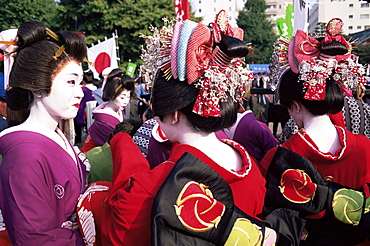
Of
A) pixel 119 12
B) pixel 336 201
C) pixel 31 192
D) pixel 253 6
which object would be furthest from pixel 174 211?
pixel 253 6

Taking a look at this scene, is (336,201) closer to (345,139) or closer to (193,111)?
(345,139)

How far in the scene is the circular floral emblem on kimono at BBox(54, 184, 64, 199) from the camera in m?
1.64

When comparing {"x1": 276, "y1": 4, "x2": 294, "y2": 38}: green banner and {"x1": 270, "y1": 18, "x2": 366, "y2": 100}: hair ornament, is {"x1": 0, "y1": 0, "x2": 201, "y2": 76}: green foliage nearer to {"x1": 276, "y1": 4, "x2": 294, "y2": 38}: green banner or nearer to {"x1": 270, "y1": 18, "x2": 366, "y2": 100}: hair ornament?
{"x1": 276, "y1": 4, "x2": 294, "y2": 38}: green banner

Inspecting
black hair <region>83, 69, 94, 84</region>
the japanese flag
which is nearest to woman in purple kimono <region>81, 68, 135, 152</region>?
black hair <region>83, 69, 94, 84</region>

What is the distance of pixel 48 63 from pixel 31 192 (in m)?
0.62

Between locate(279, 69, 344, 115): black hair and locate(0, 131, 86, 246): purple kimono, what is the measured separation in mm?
1292

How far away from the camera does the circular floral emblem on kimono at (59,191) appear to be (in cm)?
164

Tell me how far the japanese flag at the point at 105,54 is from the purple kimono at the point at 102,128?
4.39 meters

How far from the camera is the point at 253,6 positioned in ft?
186

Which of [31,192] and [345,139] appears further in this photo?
[345,139]

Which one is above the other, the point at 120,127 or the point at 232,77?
the point at 232,77

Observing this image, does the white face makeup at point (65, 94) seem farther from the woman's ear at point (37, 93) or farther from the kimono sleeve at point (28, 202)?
the kimono sleeve at point (28, 202)

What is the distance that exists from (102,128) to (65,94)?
7.85ft

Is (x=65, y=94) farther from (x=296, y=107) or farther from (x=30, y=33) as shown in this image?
(x=296, y=107)
